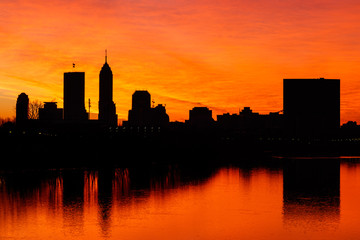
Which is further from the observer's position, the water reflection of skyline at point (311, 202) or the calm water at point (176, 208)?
the water reflection of skyline at point (311, 202)

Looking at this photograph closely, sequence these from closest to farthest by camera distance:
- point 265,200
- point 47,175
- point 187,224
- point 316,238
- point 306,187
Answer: point 316,238 → point 187,224 → point 265,200 → point 306,187 → point 47,175

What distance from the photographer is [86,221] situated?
57438 mm

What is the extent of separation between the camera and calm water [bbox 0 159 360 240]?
171 feet

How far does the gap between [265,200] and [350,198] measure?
11.3 m

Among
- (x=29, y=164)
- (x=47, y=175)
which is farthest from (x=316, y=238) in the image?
(x=29, y=164)

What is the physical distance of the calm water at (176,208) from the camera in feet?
171

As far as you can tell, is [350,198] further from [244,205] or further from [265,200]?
[244,205]

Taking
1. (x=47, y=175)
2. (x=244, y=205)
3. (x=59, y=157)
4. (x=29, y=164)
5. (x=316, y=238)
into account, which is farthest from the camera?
(x=59, y=157)

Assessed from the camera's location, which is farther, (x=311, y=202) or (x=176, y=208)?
(x=311, y=202)

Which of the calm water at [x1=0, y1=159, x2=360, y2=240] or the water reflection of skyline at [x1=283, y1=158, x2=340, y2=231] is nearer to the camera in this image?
the calm water at [x1=0, y1=159, x2=360, y2=240]

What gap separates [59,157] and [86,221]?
101 meters

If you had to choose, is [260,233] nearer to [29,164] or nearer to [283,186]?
[283,186]

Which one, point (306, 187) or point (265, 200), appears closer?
point (265, 200)

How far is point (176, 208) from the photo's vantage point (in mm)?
69000
